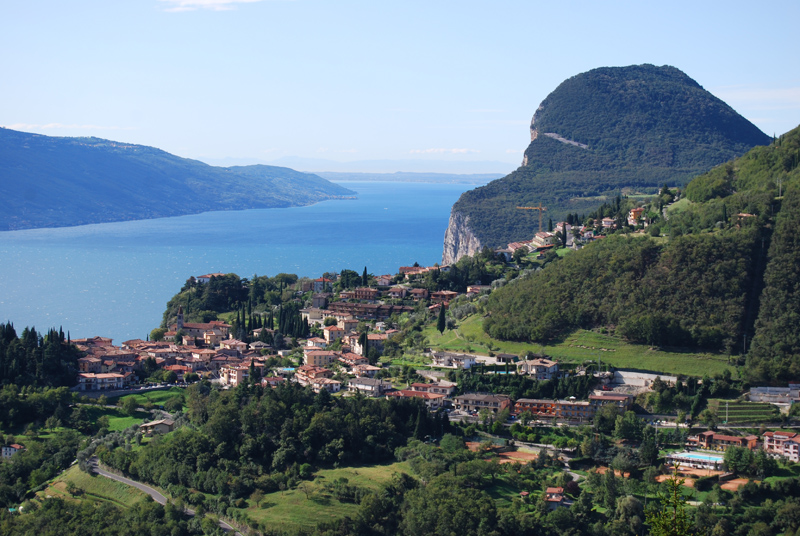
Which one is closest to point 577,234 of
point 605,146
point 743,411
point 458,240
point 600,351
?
point 600,351

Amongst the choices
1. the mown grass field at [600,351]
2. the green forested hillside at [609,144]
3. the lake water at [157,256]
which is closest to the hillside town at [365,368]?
the mown grass field at [600,351]

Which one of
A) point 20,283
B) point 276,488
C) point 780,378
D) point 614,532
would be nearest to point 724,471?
point 614,532

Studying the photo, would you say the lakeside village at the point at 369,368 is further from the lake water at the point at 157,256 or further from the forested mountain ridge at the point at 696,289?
the lake water at the point at 157,256

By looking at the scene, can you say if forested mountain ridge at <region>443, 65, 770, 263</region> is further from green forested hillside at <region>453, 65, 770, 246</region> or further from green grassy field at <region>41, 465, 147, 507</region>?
green grassy field at <region>41, 465, 147, 507</region>

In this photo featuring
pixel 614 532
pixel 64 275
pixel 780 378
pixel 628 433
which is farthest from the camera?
pixel 64 275

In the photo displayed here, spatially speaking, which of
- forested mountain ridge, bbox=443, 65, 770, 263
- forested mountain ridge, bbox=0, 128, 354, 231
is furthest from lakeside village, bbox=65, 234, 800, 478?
forested mountain ridge, bbox=0, 128, 354, 231

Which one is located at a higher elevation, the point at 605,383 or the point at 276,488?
the point at 605,383

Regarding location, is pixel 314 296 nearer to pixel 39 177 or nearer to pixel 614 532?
pixel 614 532
